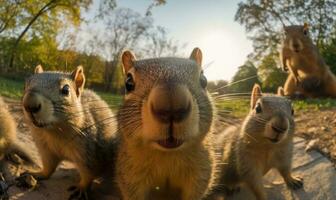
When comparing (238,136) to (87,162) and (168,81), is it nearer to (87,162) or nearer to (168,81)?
(87,162)

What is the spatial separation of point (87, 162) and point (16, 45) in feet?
95.1

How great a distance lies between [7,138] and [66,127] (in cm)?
93

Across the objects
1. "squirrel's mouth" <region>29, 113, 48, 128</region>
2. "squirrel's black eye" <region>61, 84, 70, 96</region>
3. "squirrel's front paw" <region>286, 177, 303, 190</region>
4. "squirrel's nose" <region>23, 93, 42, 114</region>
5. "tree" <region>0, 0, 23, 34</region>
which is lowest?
A: "squirrel's front paw" <region>286, 177, 303, 190</region>

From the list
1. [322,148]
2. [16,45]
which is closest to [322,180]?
[322,148]

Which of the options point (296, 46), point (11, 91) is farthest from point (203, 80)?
point (11, 91)

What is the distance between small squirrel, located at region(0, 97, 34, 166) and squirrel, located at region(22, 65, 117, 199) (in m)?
0.34

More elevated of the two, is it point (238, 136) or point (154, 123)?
point (154, 123)

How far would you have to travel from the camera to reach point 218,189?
4.46m

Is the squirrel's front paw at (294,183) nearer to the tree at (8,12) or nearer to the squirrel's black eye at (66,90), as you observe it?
the squirrel's black eye at (66,90)

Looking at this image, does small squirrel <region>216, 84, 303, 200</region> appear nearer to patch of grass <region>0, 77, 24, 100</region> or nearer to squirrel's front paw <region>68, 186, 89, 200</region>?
squirrel's front paw <region>68, 186, 89, 200</region>

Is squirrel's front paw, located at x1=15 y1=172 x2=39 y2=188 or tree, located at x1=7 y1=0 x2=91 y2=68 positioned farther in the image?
tree, located at x1=7 y1=0 x2=91 y2=68

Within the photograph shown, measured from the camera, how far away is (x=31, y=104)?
328 centimetres

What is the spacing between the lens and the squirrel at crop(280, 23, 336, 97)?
11719 millimetres

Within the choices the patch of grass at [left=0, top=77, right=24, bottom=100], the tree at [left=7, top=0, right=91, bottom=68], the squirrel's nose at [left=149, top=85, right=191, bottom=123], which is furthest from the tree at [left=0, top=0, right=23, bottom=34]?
the squirrel's nose at [left=149, top=85, right=191, bottom=123]
